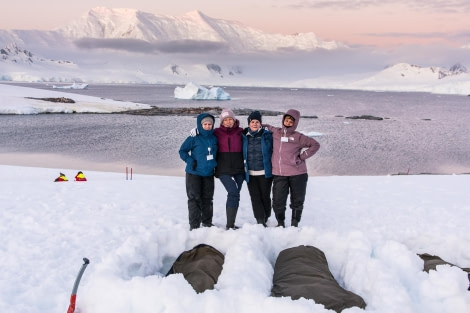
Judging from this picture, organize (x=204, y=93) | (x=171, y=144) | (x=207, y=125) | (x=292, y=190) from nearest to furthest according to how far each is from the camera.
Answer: (x=207, y=125)
(x=292, y=190)
(x=171, y=144)
(x=204, y=93)

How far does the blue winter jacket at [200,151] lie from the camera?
5.38 m

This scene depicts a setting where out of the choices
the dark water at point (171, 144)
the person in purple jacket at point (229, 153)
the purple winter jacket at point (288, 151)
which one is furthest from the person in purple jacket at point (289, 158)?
the dark water at point (171, 144)

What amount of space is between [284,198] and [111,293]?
10.4ft

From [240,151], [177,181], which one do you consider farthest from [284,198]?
[177,181]

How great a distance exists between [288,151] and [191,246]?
1.92 meters

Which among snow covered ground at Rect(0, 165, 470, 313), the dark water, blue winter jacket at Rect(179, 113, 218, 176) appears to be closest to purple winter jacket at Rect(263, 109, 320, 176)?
blue winter jacket at Rect(179, 113, 218, 176)

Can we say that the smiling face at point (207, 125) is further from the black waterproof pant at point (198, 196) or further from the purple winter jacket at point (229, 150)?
the black waterproof pant at point (198, 196)

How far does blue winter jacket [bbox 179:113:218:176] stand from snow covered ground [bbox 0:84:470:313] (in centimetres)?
84

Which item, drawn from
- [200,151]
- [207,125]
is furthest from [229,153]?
[207,125]

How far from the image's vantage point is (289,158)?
550cm

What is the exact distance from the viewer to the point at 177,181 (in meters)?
11.1

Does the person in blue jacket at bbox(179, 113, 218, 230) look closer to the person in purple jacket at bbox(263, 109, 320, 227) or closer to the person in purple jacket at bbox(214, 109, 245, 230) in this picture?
the person in purple jacket at bbox(214, 109, 245, 230)

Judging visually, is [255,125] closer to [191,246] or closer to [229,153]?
[229,153]

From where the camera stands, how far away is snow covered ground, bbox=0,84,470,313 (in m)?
2.97
